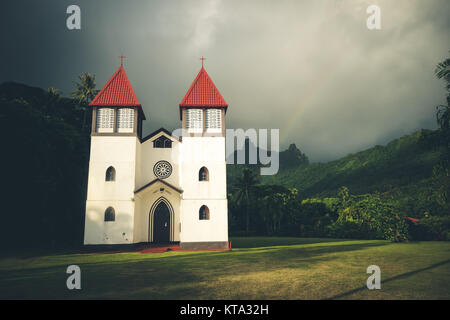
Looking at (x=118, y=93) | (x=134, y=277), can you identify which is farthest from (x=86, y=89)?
(x=134, y=277)

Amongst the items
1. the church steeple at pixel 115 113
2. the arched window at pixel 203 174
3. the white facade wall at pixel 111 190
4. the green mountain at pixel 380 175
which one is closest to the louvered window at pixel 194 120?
the arched window at pixel 203 174

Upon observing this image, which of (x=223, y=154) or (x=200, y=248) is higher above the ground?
(x=223, y=154)

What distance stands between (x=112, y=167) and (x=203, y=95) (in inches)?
304

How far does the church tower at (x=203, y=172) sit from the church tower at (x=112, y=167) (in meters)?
3.37

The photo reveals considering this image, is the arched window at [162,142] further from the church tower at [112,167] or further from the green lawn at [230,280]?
the green lawn at [230,280]

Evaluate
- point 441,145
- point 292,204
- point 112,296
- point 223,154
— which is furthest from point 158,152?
point 292,204

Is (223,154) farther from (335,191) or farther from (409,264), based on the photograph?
(335,191)

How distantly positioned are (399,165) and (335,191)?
1370cm

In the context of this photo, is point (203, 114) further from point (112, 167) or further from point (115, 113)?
point (112, 167)

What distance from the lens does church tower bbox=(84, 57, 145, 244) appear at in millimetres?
18625

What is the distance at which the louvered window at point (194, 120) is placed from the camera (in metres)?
19.8

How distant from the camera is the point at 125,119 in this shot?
66.0 ft
